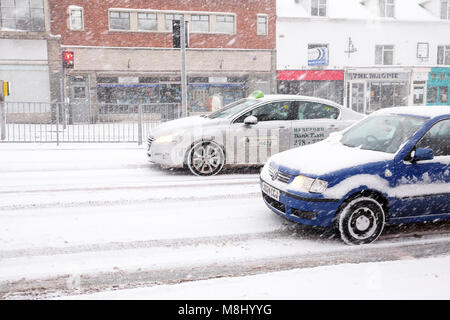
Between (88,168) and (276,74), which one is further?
(276,74)

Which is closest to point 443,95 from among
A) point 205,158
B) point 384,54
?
point 384,54

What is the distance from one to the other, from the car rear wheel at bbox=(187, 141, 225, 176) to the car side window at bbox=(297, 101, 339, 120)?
1.80 meters

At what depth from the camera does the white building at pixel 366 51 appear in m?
30.4

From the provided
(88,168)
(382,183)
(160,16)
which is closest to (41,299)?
(382,183)

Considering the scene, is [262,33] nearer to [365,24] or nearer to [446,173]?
[365,24]

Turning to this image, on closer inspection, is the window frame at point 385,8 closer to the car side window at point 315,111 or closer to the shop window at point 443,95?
the shop window at point 443,95

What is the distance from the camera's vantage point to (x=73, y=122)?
44.9 ft

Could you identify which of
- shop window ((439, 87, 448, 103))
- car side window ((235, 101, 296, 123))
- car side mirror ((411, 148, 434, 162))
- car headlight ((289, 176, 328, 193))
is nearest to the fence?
car side window ((235, 101, 296, 123))

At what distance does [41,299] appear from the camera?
352 cm

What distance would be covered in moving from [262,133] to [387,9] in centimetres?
2798

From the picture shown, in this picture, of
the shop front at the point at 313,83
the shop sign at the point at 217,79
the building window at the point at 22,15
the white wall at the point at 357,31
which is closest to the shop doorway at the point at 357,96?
the shop front at the point at 313,83

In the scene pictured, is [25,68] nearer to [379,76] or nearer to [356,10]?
[356,10]

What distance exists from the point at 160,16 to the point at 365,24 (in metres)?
14.2

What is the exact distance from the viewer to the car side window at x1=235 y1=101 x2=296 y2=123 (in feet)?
28.5
